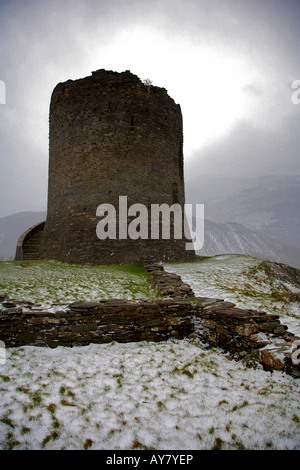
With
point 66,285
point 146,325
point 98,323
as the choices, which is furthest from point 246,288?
point 66,285

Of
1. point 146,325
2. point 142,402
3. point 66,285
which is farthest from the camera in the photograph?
point 66,285

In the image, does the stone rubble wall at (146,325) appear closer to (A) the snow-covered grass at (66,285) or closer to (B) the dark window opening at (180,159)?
(A) the snow-covered grass at (66,285)

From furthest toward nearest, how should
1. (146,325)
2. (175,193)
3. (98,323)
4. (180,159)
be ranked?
(180,159)
(175,193)
(146,325)
(98,323)

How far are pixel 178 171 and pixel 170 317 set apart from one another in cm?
1269

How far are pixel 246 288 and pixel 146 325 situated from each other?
513 cm

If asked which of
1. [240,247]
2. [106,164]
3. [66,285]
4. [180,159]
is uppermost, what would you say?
[180,159]

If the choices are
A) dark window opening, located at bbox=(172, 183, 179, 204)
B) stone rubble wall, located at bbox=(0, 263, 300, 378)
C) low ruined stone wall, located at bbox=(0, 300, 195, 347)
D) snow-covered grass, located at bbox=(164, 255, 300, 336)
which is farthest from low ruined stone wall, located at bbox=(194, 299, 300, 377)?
dark window opening, located at bbox=(172, 183, 179, 204)

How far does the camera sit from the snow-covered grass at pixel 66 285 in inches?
296

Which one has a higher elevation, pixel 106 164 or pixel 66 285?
pixel 106 164

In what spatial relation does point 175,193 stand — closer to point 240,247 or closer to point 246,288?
point 246,288

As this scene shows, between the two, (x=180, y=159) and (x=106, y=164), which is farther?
A: (x=180, y=159)

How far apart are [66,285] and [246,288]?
257 inches

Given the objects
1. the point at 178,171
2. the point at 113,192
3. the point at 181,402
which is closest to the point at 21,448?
the point at 181,402

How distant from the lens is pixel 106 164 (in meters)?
14.9
